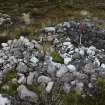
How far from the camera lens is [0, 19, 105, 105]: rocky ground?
7.51 meters

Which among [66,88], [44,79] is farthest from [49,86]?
[66,88]

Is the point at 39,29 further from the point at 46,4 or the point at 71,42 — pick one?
the point at 46,4

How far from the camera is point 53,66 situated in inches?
320

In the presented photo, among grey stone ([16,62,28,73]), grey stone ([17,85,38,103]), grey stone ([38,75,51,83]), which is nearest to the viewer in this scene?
grey stone ([17,85,38,103])

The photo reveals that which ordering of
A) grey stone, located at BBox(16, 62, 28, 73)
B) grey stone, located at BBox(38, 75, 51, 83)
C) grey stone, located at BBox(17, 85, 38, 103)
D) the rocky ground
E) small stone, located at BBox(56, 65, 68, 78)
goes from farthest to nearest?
grey stone, located at BBox(16, 62, 28, 73) < small stone, located at BBox(56, 65, 68, 78) < grey stone, located at BBox(38, 75, 51, 83) < the rocky ground < grey stone, located at BBox(17, 85, 38, 103)

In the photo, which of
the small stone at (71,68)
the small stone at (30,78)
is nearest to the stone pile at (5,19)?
the small stone at (30,78)

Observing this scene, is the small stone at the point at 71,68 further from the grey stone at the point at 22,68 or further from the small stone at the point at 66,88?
the grey stone at the point at 22,68

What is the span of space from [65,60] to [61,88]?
0.95 meters

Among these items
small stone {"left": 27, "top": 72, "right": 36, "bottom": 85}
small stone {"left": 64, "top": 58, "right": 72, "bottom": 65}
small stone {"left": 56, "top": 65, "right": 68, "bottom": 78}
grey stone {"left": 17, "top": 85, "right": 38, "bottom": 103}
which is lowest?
grey stone {"left": 17, "top": 85, "right": 38, "bottom": 103}

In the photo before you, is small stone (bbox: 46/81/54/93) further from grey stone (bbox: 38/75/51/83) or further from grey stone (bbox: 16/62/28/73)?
grey stone (bbox: 16/62/28/73)

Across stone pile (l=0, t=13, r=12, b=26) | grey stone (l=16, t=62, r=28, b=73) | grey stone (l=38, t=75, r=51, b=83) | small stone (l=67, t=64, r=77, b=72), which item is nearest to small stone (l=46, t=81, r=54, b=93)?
grey stone (l=38, t=75, r=51, b=83)

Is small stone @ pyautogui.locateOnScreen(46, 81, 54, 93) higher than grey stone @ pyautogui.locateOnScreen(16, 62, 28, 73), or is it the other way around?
grey stone @ pyautogui.locateOnScreen(16, 62, 28, 73)

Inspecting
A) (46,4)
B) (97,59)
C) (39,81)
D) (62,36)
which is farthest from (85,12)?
(39,81)

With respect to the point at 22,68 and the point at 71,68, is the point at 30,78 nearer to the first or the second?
the point at 22,68
